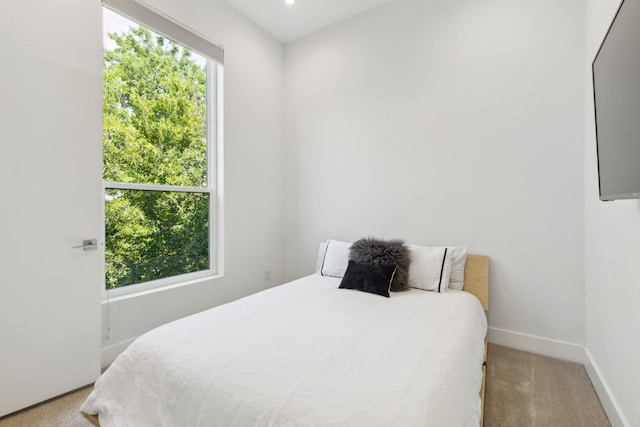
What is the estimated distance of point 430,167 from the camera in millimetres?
2793

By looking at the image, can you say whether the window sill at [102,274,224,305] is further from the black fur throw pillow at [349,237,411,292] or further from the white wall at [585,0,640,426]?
the white wall at [585,0,640,426]

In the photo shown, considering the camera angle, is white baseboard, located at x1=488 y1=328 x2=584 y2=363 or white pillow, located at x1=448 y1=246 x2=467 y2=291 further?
white pillow, located at x1=448 y1=246 x2=467 y2=291

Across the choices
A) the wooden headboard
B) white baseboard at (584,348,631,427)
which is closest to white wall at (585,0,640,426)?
white baseboard at (584,348,631,427)

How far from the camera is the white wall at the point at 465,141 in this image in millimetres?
2289

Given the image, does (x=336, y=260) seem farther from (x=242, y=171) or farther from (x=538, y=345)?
(x=538, y=345)

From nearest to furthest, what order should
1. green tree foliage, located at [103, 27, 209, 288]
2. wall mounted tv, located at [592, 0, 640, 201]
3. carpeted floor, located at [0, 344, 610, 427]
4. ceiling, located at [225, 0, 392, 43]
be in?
wall mounted tv, located at [592, 0, 640, 201], carpeted floor, located at [0, 344, 610, 427], green tree foliage, located at [103, 27, 209, 288], ceiling, located at [225, 0, 392, 43]

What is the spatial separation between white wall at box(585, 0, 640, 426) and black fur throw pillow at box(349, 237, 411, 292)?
1181 millimetres

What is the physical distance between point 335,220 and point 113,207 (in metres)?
2.01

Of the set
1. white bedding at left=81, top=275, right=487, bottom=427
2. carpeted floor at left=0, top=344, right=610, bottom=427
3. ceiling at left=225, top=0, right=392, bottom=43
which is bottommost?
carpeted floor at left=0, top=344, right=610, bottom=427

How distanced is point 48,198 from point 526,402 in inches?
123

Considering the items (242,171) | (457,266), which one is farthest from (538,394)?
(242,171)

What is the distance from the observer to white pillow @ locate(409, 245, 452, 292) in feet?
8.02

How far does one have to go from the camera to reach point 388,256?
2473 mm

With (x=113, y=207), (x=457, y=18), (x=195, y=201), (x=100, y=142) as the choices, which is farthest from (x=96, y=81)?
(x=457, y=18)
